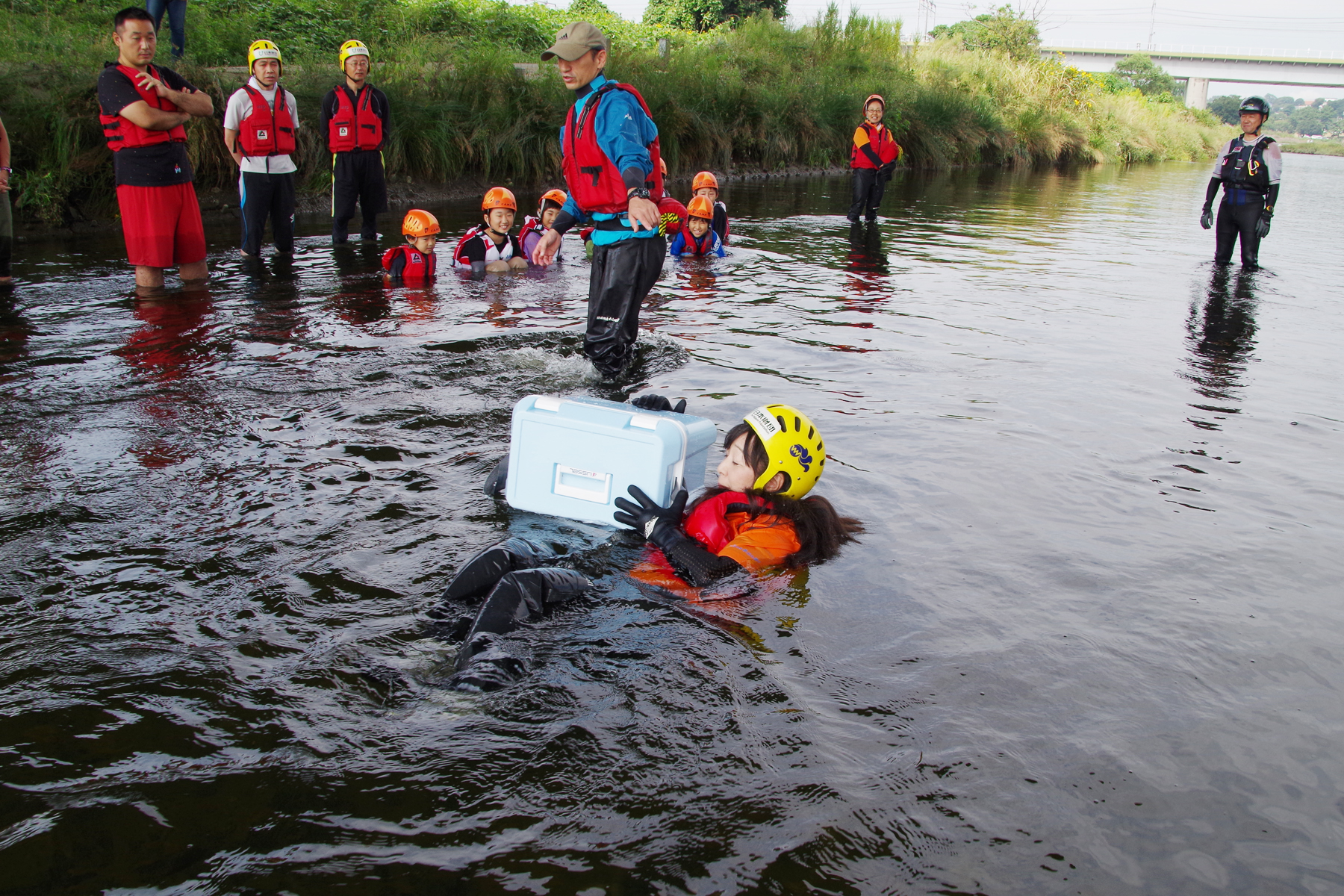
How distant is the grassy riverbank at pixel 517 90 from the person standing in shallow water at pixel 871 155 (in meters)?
5.85

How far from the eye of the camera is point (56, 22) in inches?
631

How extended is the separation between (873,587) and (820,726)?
1209mm

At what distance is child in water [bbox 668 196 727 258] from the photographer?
41.8ft

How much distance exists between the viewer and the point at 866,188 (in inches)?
666

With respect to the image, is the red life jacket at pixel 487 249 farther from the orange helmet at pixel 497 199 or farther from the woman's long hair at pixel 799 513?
the woman's long hair at pixel 799 513

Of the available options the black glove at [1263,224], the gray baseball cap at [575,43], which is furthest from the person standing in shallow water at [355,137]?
the black glove at [1263,224]

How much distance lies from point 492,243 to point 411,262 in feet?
4.42

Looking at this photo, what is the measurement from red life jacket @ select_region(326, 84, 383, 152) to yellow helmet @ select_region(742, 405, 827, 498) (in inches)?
369

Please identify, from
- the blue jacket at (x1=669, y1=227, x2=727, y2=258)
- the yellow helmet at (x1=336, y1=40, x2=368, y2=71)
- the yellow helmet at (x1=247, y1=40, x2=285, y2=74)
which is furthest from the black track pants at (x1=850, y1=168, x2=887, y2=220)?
the yellow helmet at (x1=247, y1=40, x2=285, y2=74)

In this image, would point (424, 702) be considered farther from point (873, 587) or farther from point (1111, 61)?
point (1111, 61)

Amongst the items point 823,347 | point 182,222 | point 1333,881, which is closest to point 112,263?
point 182,222

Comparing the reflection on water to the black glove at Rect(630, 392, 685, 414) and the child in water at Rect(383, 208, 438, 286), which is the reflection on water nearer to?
the black glove at Rect(630, 392, 685, 414)

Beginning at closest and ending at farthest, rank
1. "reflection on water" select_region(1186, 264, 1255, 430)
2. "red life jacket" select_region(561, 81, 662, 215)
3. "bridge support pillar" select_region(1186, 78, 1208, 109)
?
"red life jacket" select_region(561, 81, 662, 215) < "reflection on water" select_region(1186, 264, 1255, 430) < "bridge support pillar" select_region(1186, 78, 1208, 109)

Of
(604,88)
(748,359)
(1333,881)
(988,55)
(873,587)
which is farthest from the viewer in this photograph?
(988,55)
